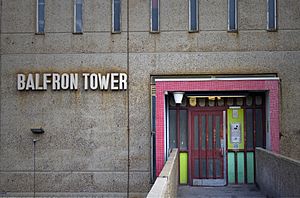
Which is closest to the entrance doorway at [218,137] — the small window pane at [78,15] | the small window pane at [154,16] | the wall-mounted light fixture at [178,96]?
the wall-mounted light fixture at [178,96]

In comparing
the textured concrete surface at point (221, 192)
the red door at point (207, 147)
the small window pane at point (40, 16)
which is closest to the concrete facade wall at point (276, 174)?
the textured concrete surface at point (221, 192)

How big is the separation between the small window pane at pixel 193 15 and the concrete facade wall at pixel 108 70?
170 millimetres

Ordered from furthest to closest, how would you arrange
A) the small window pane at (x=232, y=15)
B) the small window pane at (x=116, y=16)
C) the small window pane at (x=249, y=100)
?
1. the small window pane at (x=249, y=100)
2. the small window pane at (x=116, y=16)
3. the small window pane at (x=232, y=15)

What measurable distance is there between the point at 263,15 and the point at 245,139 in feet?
13.7

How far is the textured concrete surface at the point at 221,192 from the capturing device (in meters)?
15.1

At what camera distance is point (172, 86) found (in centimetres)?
1630

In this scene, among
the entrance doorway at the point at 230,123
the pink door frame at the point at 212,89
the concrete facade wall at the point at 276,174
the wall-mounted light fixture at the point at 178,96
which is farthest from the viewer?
Result: the entrance doorway at the point at 230,123

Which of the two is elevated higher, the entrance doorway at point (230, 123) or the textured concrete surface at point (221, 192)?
the entrance doorway at point (230, 123)

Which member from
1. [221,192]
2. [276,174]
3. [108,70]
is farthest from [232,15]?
[276,174]

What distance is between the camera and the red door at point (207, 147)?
685 inches

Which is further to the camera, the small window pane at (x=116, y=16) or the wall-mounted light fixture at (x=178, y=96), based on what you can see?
the small window pane at (x=116, y=16)

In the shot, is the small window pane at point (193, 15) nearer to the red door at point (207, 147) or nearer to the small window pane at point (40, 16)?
the red door at point (207, 147)

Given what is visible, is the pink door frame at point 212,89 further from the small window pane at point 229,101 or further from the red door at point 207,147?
the red door at point 207,147

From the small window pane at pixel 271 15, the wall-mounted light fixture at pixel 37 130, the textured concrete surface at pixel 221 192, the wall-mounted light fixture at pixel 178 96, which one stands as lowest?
the textured concrete surface at pixel 221 192
